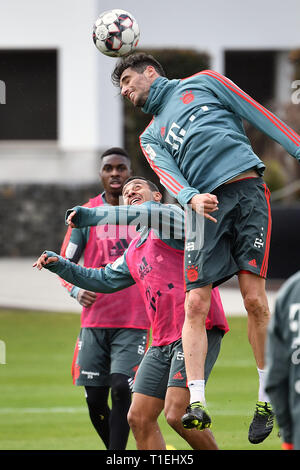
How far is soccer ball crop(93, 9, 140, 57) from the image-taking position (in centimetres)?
789

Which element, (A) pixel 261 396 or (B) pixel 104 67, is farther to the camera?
(B) pixel 104 67

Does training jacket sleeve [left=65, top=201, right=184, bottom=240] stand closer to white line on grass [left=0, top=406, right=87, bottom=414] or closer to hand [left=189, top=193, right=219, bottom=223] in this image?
hand [left=189, top=193, right=219, bottom=223]

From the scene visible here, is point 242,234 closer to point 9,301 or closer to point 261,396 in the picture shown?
point 261,396

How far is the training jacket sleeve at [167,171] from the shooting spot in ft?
22.3

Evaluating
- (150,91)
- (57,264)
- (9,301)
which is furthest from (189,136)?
(9,301)

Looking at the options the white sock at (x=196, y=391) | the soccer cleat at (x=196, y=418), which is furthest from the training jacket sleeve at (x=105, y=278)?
the soccer cleat at (x=196, y=418)

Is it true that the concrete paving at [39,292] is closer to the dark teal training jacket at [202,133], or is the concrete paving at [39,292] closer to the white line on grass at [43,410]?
the white line on grass at [43,410]

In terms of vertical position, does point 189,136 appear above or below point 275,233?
above

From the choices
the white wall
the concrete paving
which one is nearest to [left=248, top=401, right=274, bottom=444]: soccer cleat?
the concrete paving

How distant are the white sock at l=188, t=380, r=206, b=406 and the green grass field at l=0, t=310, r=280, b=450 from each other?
2.61 metres

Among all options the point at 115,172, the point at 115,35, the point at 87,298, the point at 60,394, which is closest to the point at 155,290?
the point at 87,298

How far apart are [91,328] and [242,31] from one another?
22.0 meters

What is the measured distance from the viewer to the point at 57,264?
7039 mm

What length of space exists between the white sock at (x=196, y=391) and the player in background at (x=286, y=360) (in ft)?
7.20
